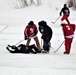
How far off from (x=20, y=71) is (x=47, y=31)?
4490 millimetres

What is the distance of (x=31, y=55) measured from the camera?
12289 millimetres

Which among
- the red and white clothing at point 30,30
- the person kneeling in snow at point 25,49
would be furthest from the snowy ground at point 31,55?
the red and white clothing at point 30,30

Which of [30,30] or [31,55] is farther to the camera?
[30,30]

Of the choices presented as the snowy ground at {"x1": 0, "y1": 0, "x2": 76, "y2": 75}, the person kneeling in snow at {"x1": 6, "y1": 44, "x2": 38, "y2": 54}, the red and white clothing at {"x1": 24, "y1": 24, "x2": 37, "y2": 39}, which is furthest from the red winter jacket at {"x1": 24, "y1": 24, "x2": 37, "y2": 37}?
the snowy ground at {"x1": 0, "y1": 0, "x2": 76, "y2": 75}

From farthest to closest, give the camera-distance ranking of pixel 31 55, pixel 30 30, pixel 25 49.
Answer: pixel 30 30
pixel 25 49
pixel 31 55

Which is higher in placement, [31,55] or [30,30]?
[30,30]

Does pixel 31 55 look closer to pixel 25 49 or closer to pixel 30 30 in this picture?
pixel 25 49

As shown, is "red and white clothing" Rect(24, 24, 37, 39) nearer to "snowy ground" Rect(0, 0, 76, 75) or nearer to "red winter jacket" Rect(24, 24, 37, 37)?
"red winter jacket" Rect(24, 24, 37, 37)

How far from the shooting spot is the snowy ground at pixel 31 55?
9.54m

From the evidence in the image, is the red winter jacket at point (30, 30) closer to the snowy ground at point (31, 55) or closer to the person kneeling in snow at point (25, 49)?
the person kneeling in snow at point (25, 49)

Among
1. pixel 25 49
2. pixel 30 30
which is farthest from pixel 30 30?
pixel 25 49

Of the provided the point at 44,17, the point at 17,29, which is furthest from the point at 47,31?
the point at 44,17

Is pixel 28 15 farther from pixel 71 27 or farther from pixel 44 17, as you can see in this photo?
pixel 71 27

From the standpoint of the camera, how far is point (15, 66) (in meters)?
10.3
